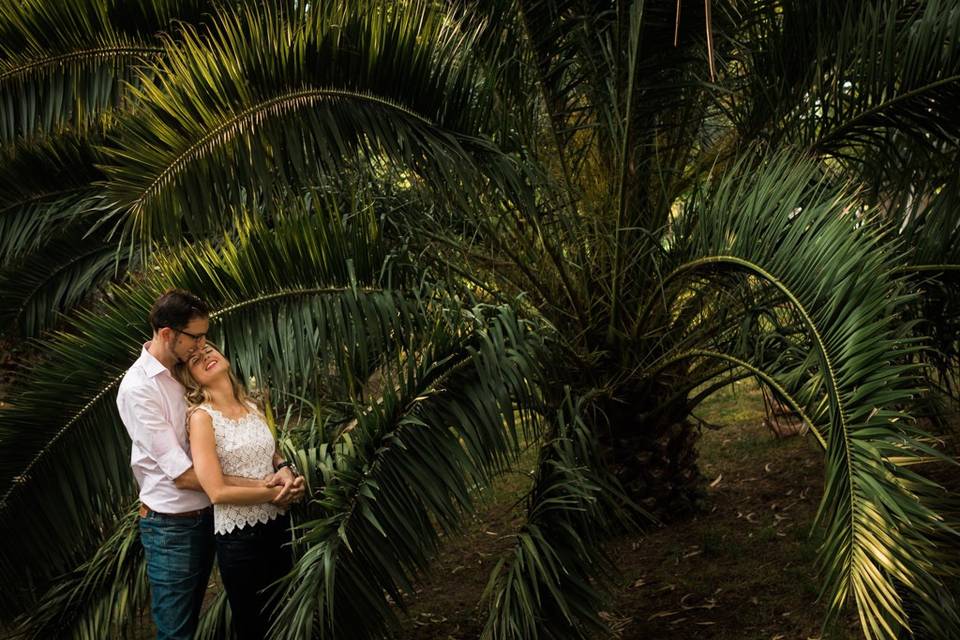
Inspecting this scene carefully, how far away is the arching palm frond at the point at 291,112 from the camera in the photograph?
13.5 feet

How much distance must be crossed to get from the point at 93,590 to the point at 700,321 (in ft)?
10.5

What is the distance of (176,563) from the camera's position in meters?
3.69

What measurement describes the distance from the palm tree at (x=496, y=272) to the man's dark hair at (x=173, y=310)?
522mm

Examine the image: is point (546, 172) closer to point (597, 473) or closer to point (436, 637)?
point (597, 473)

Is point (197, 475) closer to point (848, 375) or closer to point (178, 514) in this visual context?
point (178, 514)

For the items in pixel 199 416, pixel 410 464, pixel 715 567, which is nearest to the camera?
pixel 199 416

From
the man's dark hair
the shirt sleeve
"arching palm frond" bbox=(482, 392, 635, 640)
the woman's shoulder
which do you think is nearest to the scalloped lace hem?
the shirt sleeve

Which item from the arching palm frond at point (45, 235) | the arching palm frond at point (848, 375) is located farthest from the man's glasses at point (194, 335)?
A: the arching palm frond at point (45, 235)

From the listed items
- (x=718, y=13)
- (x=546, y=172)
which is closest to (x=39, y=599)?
(x=546, y=172)

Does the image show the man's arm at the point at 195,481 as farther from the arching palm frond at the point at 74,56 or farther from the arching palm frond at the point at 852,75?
the arching palm frond at the point at 852,75

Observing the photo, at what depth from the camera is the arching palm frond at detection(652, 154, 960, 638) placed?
295 cm

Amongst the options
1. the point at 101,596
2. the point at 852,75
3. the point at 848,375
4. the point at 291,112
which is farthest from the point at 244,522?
the point at 852,75

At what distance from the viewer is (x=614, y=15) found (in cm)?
514

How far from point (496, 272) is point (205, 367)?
2093mm
